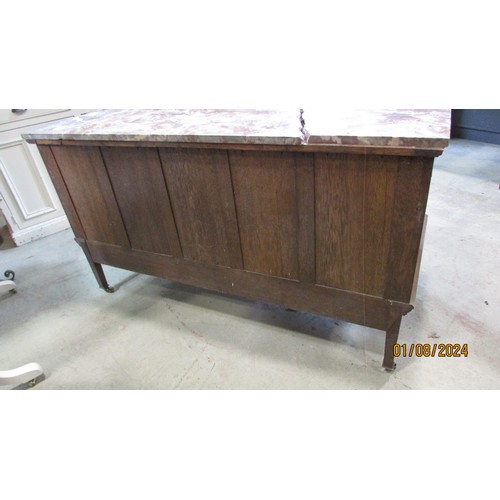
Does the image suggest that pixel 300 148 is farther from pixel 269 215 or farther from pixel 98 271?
pixel 98 271

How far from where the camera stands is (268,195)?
1190 millimetres

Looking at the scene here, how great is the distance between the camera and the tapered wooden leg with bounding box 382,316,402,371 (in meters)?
1.22

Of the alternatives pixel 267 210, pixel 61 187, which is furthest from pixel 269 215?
pixel 61 187

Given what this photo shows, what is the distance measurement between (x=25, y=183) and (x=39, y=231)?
359 mm

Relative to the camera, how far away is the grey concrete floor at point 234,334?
1.38 meters

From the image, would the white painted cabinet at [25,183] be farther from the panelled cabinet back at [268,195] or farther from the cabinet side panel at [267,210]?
the cabinet side panel at [267,210]

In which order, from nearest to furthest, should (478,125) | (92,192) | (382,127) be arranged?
(382,127), (92,192), (478,125)

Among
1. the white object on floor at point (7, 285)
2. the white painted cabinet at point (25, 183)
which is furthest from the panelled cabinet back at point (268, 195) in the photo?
the white painted cabinet at point (25, 183)

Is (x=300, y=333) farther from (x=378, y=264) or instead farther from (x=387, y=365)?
(x=378, y=264)

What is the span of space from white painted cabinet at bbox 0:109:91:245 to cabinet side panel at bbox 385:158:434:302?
246 cm

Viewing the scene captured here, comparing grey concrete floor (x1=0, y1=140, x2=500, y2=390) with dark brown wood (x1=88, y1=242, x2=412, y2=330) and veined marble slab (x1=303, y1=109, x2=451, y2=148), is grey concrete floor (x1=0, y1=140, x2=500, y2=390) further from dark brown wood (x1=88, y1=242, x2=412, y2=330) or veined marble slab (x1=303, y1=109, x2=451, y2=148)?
veined marble slab (x1=303, y1=109, x2=451, y2=148)

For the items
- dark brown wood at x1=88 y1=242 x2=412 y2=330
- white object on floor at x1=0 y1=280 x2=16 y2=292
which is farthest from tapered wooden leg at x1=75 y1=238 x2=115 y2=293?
white object on floor at x1=0 y1=280 x2=16 y2=292

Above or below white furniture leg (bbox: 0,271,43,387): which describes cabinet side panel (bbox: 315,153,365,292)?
above
